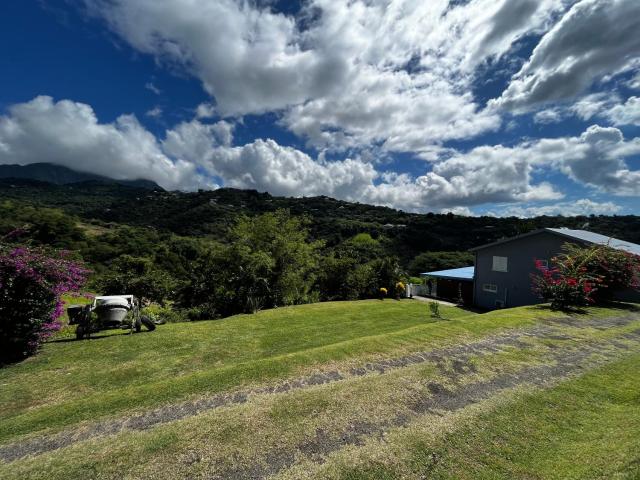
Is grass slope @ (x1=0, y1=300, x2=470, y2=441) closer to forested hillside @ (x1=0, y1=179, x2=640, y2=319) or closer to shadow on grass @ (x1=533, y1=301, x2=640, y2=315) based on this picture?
forested hillside @ (x1=0, y1=179, x2=640, y2=319)

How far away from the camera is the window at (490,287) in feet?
68.5

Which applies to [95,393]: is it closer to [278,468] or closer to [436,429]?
[278,468]

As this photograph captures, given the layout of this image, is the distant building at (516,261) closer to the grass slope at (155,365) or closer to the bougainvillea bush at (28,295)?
the grass slope at (155,365)

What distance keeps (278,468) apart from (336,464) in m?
0.61

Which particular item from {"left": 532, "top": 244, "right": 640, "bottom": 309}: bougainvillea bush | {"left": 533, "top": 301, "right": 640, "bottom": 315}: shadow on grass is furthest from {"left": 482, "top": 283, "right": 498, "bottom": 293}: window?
{"left": 533, "top": 301, "right": 640, "bottom": 315}: shadow on grass

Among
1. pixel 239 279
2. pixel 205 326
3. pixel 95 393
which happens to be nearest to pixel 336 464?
pixel 95 393

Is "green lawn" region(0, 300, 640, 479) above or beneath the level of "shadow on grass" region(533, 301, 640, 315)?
beneath

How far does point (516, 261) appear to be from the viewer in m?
19.6

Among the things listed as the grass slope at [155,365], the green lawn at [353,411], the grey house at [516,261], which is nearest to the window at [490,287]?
the grey house at [516,261]

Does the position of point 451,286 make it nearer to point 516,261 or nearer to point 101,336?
point 516,261

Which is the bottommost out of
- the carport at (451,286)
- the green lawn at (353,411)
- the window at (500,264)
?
the carport at (451,286)

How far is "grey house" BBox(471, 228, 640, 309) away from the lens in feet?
57.4

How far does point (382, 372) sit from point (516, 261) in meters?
18.7

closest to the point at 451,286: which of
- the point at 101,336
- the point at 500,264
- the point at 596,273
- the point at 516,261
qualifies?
the point at 500,264
